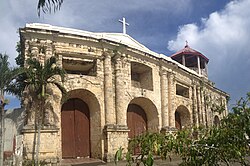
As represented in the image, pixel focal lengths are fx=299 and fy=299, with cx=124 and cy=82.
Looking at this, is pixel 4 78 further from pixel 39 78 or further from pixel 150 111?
pixel 150 111

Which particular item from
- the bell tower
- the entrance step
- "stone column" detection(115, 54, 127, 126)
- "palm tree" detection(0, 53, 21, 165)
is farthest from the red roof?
"palm tree" detection(0, 53, 21, 165)

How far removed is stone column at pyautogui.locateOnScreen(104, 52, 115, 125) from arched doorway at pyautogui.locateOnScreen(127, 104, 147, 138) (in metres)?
2.89

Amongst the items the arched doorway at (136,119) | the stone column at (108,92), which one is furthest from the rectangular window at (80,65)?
the arched doorway at (136,119)

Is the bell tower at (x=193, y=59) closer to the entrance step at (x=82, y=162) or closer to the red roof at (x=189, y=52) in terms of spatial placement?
the red roof at (x=189, y=52)

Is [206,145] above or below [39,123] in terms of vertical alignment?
Result: below

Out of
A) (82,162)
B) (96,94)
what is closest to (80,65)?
(96,94)

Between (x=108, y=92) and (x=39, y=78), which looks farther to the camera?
(x=108, y=92)

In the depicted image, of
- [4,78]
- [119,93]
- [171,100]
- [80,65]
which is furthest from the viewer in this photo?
[171,100]

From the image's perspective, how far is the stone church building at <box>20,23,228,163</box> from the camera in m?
14.2

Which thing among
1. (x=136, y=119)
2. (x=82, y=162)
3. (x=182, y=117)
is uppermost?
(x=182, y=117)

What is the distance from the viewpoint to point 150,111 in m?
19.1

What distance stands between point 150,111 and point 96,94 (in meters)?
4.81

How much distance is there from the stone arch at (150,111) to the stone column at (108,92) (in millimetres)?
2916

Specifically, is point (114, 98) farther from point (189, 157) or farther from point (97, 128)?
→ point (189, 157)
